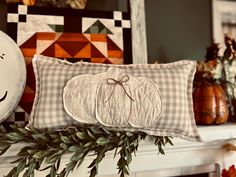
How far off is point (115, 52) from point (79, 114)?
42cm

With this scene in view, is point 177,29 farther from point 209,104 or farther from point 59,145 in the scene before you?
point 59,145

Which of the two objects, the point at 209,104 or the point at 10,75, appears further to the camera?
the point at 209,104

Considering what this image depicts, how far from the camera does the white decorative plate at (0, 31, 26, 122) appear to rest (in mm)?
1023

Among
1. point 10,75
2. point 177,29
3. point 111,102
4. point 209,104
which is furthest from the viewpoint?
point 177,29

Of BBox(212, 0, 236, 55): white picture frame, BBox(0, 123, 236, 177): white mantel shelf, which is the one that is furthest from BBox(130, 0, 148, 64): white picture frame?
BBox(212, 0, 236, 55): white picture frame

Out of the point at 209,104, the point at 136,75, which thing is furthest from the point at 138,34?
the point at 209,104

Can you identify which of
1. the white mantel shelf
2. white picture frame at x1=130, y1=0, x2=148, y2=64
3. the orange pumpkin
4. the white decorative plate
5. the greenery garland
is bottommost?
the white mantel shelf

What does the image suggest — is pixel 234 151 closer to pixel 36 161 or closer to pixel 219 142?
pixel 219 142

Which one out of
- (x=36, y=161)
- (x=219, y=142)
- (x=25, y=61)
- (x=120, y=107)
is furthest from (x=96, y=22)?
(x=219, y=142)

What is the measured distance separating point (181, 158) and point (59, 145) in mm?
571

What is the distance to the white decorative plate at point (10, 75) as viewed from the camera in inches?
40.3

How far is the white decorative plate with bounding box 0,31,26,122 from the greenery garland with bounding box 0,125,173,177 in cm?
10

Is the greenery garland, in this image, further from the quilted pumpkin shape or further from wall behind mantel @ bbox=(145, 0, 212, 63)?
wall behind mantel @ bbox=(145, 0, 212, 63)

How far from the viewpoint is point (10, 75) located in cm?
105
